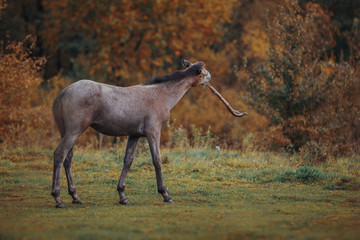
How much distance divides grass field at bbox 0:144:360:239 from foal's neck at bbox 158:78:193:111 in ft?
7.58

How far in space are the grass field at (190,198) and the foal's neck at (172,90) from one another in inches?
91.0

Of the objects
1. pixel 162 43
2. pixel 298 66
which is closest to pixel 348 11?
pixel 162 43

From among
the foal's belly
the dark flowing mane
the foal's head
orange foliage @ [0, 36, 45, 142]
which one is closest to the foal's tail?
the foal's belly

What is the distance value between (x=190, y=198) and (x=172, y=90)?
2.60 m

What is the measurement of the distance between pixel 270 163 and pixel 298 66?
5.02m

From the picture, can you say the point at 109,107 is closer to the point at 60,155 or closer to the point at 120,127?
the point at 120,127

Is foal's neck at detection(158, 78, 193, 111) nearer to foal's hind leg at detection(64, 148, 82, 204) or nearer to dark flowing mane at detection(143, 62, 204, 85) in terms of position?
dark flowing mane at detection(143, 62, 204, 85)

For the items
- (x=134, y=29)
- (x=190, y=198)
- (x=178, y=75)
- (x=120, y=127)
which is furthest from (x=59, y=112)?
(x=134, y=29)

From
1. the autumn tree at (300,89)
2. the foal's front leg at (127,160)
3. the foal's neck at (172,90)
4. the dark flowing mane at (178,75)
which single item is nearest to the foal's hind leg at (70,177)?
the foal's front leg at (127,160)

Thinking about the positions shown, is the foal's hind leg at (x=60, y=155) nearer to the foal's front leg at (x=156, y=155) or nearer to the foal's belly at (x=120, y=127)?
the foal's belly at (x=120, y=127)

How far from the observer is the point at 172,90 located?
11.3 metres

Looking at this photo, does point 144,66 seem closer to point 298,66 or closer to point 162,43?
point 162,43

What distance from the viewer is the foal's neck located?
11.2 m

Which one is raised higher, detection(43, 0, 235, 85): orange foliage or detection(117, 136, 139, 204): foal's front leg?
detection(43, 0, 235, 85): orange foliage
